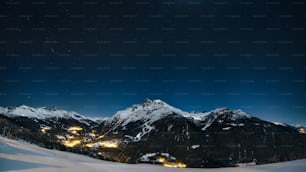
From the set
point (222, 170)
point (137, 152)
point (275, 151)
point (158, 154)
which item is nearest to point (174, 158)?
point (158, 154)

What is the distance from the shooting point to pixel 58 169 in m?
6.91

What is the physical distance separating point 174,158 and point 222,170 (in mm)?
160852

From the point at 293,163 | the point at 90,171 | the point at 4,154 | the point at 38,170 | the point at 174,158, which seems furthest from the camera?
the point at 174,158

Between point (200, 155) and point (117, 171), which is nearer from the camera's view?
point (117, 171)

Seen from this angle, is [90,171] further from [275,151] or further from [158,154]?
[275,151]

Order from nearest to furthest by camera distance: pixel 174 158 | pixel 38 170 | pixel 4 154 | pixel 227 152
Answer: pixel 38 170 → pixel 4 154 → pixel 174 158 → pixel 227 152

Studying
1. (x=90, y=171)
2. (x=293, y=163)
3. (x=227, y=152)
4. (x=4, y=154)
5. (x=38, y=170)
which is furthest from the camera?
(x=227, y=152)

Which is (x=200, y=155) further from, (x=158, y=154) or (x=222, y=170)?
(x=222, y=170)

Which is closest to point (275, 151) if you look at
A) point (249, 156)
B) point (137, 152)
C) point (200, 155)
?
point (249, 156)

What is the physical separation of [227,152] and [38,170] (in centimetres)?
18740

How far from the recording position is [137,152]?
185375 mm

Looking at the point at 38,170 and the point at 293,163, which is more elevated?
the point at 293,163

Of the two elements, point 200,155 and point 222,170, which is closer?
point 222,170

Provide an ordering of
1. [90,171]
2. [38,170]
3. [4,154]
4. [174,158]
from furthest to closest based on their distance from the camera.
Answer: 1. [174,158]
2. [4,154]
3. [90,171]
4. [38,170]
